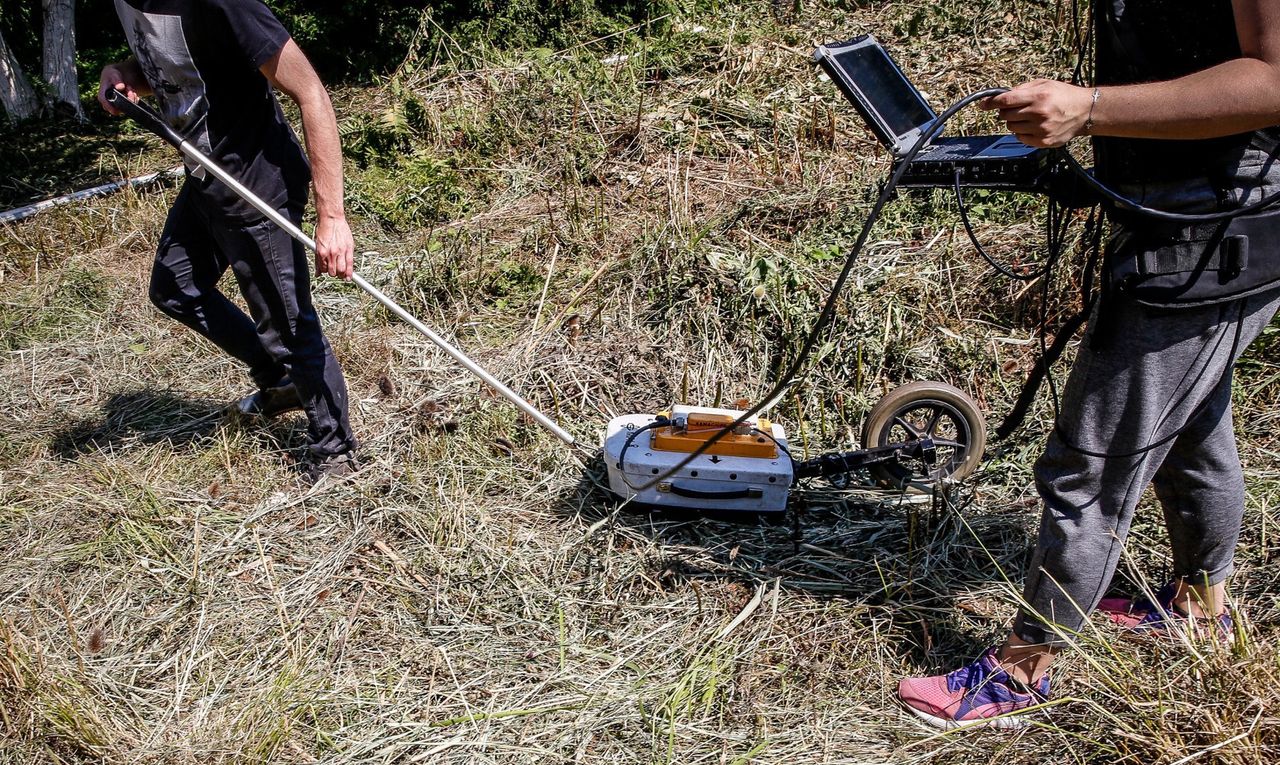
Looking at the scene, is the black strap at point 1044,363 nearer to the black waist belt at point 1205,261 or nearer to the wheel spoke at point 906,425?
the black waist belt at point 1205,261

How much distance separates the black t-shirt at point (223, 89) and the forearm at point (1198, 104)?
2508 millimetres

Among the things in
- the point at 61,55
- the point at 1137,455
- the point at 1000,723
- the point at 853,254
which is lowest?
the point at 1000,723

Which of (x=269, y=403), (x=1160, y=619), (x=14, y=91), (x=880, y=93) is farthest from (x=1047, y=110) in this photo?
(x=14, y=91)

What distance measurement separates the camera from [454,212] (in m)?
5.82

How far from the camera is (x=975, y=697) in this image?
2.51m

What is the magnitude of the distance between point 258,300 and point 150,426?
126 centimetres

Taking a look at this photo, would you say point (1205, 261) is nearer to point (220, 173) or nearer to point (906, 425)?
point (906, 425)

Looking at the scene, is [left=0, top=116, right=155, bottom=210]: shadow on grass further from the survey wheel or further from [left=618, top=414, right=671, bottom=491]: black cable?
the survey wheel

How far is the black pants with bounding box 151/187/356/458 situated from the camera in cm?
339

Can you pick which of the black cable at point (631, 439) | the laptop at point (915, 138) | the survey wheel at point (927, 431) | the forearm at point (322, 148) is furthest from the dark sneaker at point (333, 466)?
the laptop at point (915, 138)

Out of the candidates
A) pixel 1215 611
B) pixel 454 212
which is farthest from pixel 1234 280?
pixel 454 212

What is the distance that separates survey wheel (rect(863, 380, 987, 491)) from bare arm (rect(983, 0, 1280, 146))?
157 cm

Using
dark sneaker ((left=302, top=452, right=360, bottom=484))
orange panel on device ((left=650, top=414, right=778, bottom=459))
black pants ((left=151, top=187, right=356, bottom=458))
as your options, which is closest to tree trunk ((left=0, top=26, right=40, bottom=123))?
black pants ((left=151, top=187, right=356, bottom=458))

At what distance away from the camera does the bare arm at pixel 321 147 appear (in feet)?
10.0
